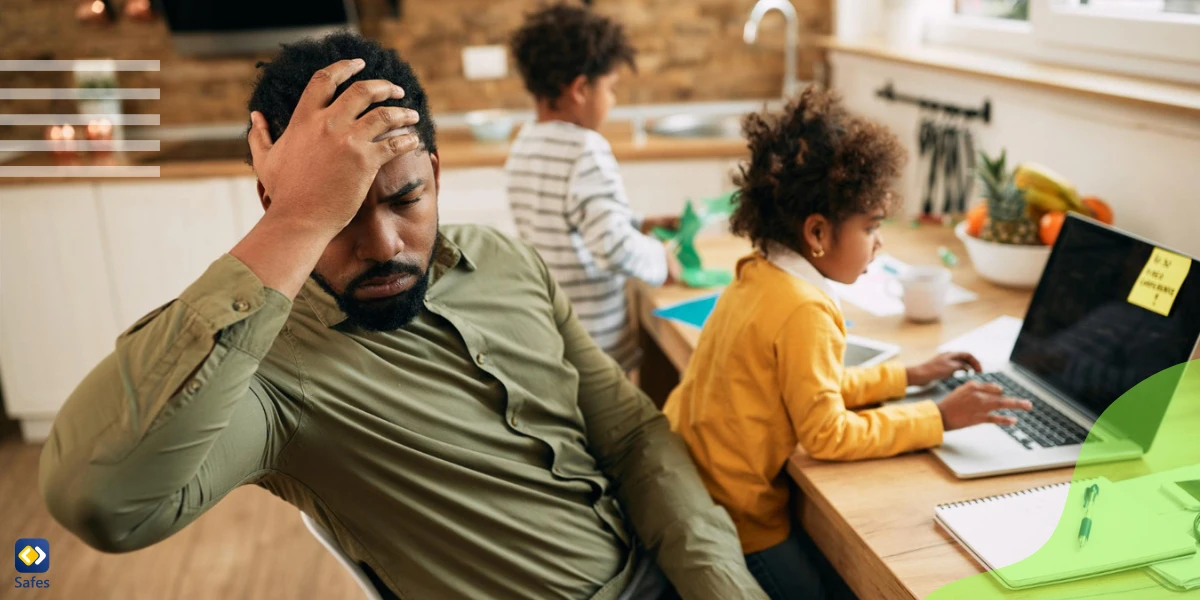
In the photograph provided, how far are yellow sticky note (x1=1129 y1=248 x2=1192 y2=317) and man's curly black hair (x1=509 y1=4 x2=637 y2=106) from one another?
1.25 meters

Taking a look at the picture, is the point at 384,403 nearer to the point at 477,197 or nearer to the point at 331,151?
the point at 331,151

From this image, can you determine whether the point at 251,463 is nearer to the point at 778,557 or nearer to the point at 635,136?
the point at 778,557

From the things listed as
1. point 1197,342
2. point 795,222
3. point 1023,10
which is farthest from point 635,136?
point 1197,342

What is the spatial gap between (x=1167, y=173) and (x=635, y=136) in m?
1.92

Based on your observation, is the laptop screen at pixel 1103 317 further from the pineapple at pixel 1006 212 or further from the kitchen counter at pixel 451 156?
the kitchen counter at pixel 451 156

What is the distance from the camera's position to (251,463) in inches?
36.2

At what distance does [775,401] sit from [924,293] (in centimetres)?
52

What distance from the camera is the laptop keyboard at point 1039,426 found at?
1203mm

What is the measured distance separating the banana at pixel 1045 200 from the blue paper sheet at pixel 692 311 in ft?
2.15

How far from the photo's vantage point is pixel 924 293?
162 cm

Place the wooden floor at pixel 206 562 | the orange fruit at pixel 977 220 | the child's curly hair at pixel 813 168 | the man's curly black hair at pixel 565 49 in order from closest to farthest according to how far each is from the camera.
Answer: the child's curly hair at pixel 813 168 < the orange fruit at pixel 977 220 < the man's curly black hair at pixel 565 49 < the wooden floor at pixel 206 562

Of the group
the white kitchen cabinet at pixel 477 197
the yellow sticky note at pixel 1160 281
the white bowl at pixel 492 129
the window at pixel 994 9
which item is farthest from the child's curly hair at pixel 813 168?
the white bowl at pixel 492 129

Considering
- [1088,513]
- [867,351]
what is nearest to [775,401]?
[867,351]

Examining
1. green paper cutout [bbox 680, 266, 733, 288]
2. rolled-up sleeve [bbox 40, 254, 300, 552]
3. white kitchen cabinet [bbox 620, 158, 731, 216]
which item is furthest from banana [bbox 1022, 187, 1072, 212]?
rolled-up sleeve [bbox 40, 254, 300, 552]
